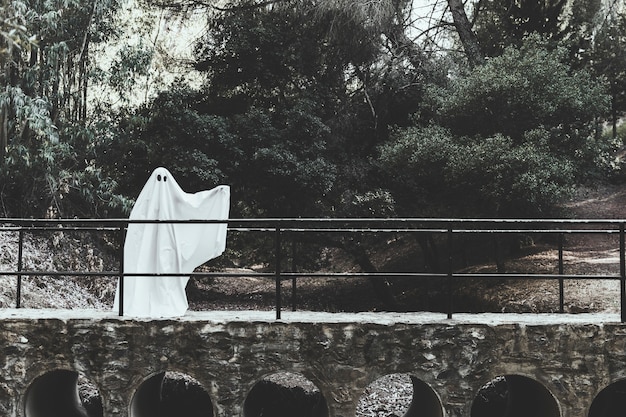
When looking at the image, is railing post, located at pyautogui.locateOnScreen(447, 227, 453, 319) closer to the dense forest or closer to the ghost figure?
the ghost figure

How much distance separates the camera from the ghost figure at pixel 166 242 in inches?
286

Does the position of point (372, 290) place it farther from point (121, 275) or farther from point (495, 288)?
point (121, 275)

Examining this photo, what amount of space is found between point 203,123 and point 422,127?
462cm

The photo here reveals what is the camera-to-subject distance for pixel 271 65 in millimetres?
15445

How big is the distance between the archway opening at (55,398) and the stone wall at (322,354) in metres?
0.51

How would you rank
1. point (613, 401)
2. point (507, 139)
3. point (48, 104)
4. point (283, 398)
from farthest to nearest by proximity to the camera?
point (507, 139) < point (48, 104) < point (283, 398) < point (613, 401)

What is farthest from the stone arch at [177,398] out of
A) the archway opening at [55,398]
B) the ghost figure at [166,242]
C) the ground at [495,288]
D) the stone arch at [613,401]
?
the stone arch at [613,401]

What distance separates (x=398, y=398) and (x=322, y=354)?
487cm

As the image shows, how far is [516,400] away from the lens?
9.43 metres

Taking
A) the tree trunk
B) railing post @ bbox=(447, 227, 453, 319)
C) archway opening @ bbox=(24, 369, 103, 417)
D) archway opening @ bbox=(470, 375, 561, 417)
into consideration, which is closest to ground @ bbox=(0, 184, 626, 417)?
archway opening @ bbox=(470, 375, 561, 417)

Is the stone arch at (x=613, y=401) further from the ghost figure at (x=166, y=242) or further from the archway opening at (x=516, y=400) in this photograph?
the ghost figure at (x=166, y=242)

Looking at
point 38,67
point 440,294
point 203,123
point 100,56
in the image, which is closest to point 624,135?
point 440,294

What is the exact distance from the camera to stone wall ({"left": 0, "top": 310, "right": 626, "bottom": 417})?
6.71 meters

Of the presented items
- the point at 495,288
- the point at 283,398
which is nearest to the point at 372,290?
the point at 495,288
